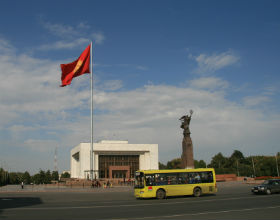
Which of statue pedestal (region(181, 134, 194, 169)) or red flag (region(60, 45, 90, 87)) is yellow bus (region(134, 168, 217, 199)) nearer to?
statue pedestal (region(181, 134, 194, 169))

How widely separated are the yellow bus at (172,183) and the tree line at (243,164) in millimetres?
54510

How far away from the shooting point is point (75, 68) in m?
36.8

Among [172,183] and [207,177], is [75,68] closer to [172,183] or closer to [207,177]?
Result: [172,183]

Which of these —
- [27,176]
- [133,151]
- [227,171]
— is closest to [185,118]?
[133,151]

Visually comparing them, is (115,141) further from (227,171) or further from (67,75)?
(67,75)

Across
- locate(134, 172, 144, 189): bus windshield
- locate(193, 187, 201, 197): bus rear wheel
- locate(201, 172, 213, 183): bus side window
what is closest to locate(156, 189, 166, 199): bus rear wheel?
locate(134, 172, 144, 189): bus windshield

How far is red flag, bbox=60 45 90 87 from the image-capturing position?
35.8 metres

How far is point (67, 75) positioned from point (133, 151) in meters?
49.4

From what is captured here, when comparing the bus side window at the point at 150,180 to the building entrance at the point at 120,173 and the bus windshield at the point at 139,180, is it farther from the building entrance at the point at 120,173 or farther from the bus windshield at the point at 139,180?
the building entrance at the point at 120,173

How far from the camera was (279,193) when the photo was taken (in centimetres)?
2405

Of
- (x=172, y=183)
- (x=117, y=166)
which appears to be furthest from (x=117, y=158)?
(x=172, y=183)

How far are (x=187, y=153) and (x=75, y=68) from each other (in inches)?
740

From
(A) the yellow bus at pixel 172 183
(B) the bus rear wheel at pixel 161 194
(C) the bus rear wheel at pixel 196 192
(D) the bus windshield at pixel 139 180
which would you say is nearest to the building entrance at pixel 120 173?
(A) the yellow bus at pixel 172 183

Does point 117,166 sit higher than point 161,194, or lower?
higher
